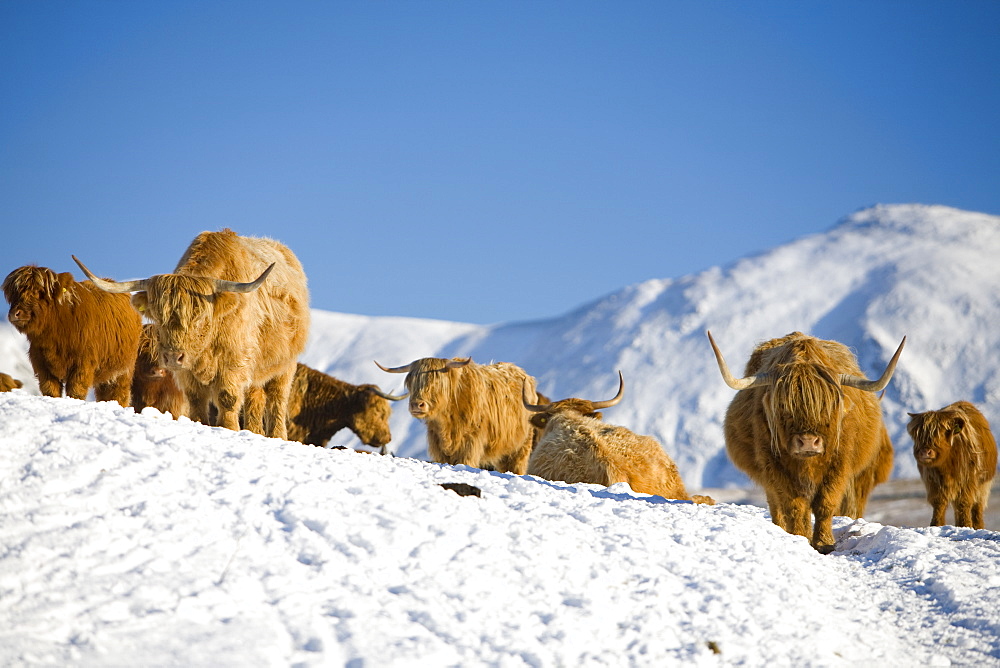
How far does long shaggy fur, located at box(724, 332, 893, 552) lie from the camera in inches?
274

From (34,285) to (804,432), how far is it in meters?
6.89

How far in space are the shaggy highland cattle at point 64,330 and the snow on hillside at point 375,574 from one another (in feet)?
8.35

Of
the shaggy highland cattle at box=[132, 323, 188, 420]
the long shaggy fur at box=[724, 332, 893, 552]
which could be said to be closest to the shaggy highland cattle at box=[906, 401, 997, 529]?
the long shaggy fur at box=[724, 332, 893, 552]

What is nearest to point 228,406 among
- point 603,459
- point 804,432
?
point 603,459

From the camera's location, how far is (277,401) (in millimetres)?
9977

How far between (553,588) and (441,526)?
2.44 ft

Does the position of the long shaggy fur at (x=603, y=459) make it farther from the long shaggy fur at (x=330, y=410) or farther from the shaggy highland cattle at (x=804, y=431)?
the long shaggy fur at (x=330, y=410)

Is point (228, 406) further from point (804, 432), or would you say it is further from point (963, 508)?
point (963, 508)

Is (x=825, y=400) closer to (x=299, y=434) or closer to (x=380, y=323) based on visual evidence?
(x=299, y=434)

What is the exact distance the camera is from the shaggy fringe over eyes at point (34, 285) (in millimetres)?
8688

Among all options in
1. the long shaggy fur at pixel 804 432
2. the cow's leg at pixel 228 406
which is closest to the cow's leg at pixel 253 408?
the cow's leg at pixel 228 406

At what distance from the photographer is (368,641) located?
155 inches

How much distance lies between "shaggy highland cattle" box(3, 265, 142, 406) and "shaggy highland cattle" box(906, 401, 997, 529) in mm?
8843

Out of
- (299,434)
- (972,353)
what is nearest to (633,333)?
(972,353)
